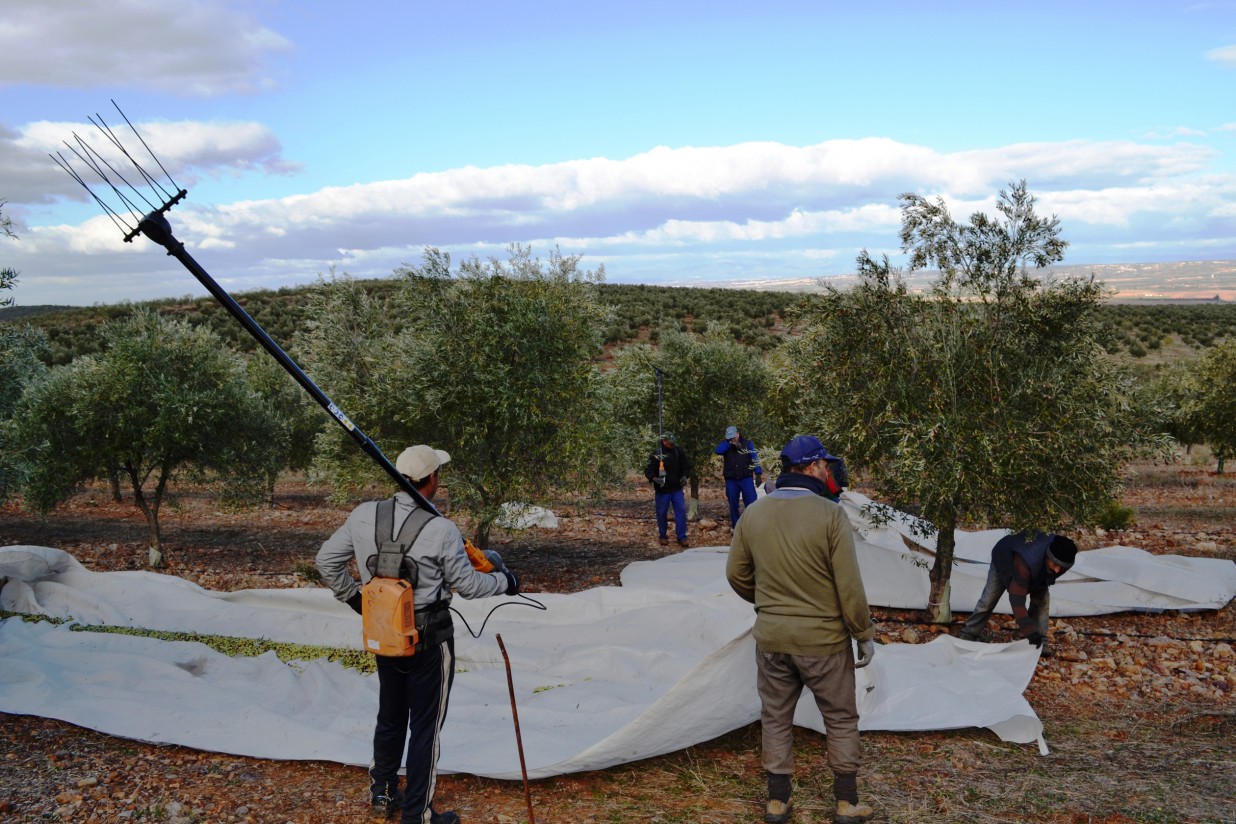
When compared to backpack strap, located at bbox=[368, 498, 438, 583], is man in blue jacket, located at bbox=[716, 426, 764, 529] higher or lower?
lower

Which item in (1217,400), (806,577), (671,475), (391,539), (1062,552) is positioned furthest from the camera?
(1217,400)

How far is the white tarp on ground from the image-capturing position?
245 inches

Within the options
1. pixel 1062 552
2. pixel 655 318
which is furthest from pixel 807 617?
pixel 655 318

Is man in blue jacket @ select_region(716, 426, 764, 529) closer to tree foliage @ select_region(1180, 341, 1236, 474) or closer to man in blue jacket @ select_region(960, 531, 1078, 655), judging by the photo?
man in blue jacket @ select_region(960, 531, 1078, 655)

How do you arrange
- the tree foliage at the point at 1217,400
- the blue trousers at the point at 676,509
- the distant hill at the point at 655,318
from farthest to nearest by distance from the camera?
the distant hill at the point at 655,318 → the tree foliage at the point at 1217,400 → the blue trousers at the point at 676,509

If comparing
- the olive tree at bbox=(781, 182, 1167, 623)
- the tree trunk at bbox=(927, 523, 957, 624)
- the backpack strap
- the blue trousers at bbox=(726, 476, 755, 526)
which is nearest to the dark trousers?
the backpack strap

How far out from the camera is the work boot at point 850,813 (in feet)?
17.0

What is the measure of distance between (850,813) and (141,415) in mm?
13960

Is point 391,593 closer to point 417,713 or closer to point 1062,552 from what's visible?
point 417,713

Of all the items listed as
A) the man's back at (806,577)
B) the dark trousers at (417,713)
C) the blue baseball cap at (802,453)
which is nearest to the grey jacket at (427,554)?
the dark trousers at (417,713)

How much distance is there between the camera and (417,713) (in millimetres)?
5184

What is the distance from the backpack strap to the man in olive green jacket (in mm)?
2034

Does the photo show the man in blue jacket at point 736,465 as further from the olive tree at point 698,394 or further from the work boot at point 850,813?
the work boot at point 850,813

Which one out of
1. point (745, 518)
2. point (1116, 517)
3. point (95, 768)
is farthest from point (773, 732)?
point (1116, 517)
